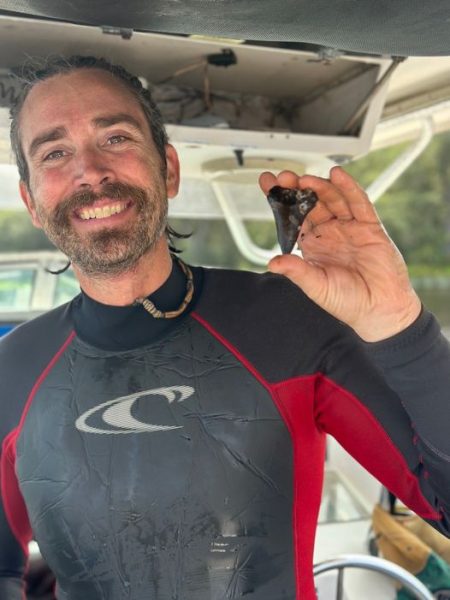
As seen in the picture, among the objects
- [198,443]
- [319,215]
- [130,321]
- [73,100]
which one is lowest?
[198,443]

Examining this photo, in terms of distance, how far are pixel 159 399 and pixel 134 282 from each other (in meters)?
0.27

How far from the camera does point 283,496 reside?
126cm

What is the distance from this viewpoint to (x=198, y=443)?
126 centimetres

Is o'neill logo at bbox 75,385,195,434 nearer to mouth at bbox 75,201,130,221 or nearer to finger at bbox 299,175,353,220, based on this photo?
mouth at bbox 75,201,130,221

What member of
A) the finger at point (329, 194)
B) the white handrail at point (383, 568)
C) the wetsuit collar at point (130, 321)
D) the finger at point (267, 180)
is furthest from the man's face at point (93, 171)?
the white handrail at point (383, 568)

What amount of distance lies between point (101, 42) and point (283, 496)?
40.6 inches

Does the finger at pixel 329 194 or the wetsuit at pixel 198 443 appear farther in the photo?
the wetsuit at pixel 198 443

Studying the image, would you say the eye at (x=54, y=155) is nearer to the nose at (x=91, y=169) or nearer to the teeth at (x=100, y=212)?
the nose at (x=91, y=169)

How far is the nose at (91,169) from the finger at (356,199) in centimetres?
48

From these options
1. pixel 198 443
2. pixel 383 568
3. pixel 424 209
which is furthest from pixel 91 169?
pixel 424 209

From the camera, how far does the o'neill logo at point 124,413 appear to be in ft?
4.22

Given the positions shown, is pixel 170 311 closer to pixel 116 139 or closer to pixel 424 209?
pixel 116 139

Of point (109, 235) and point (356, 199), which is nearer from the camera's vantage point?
point (356, 199)

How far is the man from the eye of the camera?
1.23m
